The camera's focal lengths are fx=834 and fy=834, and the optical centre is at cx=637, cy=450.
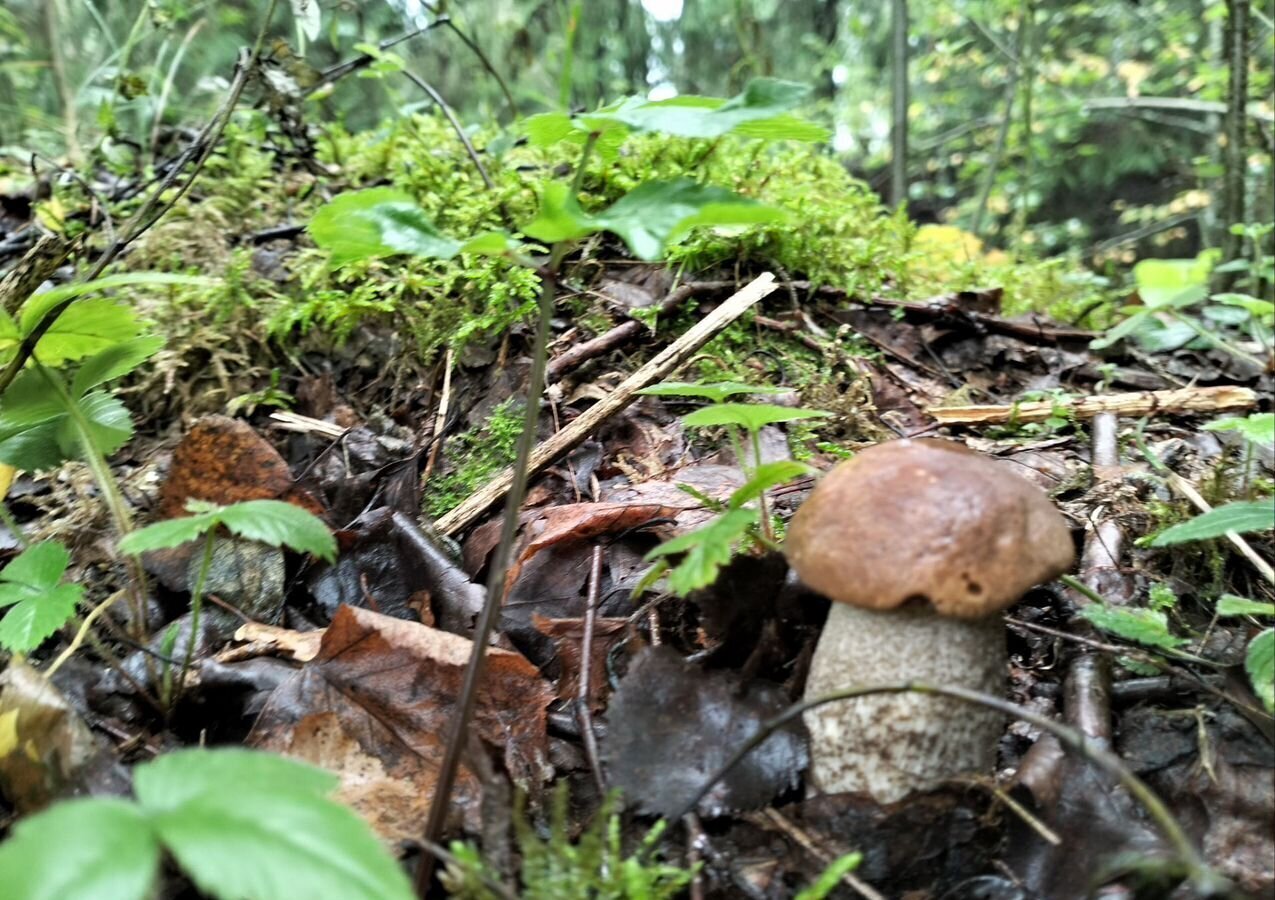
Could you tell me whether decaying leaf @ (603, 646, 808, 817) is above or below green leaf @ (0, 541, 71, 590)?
below

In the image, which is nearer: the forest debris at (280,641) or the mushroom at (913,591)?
the mushroom at (913,591)

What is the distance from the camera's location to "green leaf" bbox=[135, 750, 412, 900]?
79 cm

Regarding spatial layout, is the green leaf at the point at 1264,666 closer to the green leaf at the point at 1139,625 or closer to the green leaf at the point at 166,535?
the green leaf at the point at 1139,625

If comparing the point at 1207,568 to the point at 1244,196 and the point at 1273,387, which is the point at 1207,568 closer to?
the point at 1273,387

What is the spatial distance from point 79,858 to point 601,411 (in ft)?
5.40

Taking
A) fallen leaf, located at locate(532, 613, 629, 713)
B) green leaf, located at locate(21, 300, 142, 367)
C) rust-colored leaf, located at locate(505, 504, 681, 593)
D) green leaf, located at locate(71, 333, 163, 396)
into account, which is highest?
green leaf, located at locate(21, 300, 142, 367)

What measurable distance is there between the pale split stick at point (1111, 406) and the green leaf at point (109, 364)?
2.14m

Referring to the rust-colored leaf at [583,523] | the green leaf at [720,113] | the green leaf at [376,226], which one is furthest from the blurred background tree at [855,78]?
the green leaf at [720,113]

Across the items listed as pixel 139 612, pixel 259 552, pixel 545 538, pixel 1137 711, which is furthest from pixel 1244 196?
pixel 139 612

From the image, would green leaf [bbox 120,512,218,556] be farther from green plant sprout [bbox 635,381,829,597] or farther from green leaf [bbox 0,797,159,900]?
green plant sprout [bbox 635,381,829,597]

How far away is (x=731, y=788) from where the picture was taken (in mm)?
1401

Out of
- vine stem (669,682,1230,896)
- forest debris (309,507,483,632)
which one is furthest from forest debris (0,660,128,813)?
vine stem (669,682,1230,896)

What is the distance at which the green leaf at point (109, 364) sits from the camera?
1.81m

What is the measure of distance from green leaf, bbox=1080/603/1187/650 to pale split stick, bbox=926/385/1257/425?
1.12 metres
